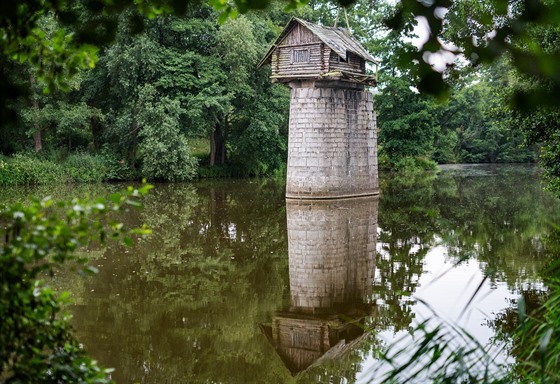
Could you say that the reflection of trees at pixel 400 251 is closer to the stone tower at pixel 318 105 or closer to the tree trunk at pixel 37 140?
the stone tower at pixel 318 105

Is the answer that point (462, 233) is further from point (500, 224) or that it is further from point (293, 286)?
point (293, 286)

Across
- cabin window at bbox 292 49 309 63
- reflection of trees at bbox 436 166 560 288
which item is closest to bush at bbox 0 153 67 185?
cabin window at bbox 292 49 309 63

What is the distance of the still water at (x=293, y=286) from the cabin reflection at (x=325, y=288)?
3 centimetres

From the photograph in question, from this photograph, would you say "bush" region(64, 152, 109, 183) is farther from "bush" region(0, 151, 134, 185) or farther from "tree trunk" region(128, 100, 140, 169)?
"tree trunk" region(128, 100, 140, 169)

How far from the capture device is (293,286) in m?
10.1

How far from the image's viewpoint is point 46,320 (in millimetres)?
2670

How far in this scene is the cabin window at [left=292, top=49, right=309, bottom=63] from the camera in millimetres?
21188

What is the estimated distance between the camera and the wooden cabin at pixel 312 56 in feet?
68.5

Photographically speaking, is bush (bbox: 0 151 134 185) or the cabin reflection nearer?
the cabin reflection

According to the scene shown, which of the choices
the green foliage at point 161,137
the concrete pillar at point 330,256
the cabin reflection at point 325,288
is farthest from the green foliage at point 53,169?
the cabin reflection at point 325,288

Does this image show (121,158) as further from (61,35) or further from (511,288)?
(61,35)

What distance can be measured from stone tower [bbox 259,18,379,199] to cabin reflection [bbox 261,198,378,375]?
142 inches

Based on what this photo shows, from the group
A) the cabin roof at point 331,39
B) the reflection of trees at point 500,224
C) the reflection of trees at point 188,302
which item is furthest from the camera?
the cabin roof at point 331,39

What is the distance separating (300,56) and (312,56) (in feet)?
1.46
